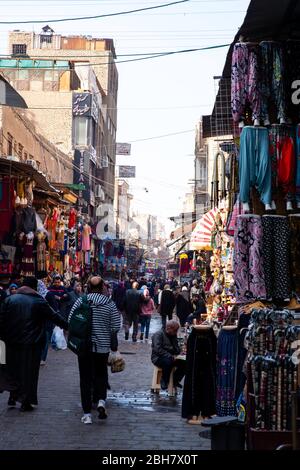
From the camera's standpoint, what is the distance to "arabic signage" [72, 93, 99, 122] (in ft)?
158

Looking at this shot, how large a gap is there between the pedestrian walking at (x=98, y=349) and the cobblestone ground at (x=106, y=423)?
0.28m

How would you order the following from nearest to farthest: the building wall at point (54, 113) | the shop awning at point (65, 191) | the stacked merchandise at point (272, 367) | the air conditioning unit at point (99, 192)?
the stacked merchandise at point (272, 367), the shop awning at point (65, 191), the building wall at point (54, 113), the air conditioning unit at point (99, 192)

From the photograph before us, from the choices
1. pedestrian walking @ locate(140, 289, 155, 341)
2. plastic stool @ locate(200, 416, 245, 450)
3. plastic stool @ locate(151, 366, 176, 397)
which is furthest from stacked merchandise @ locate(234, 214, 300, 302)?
pedestrian walking @ locate(140, 289, 155, 341)

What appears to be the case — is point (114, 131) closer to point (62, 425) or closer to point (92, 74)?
point (92, 74)

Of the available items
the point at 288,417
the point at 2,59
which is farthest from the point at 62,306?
the point at 2,59

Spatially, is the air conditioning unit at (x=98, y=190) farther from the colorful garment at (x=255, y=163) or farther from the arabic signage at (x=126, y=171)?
the colorful garment at (x=255, y=163)

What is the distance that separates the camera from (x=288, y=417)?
692cm

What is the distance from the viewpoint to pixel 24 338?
397 inches

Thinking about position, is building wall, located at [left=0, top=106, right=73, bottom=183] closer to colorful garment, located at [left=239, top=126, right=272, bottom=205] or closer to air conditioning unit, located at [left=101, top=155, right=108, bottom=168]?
colorful garment, located at [left=239, top=126, right=272, bottom=205]

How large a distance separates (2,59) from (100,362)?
142 feet

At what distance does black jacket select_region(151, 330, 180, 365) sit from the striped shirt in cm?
230

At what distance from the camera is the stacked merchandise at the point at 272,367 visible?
6.95 metres

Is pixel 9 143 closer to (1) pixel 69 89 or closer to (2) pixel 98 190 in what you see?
(1) pixel 69 89

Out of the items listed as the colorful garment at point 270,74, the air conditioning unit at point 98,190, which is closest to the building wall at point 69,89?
the air conditioning unit at point 98,190
